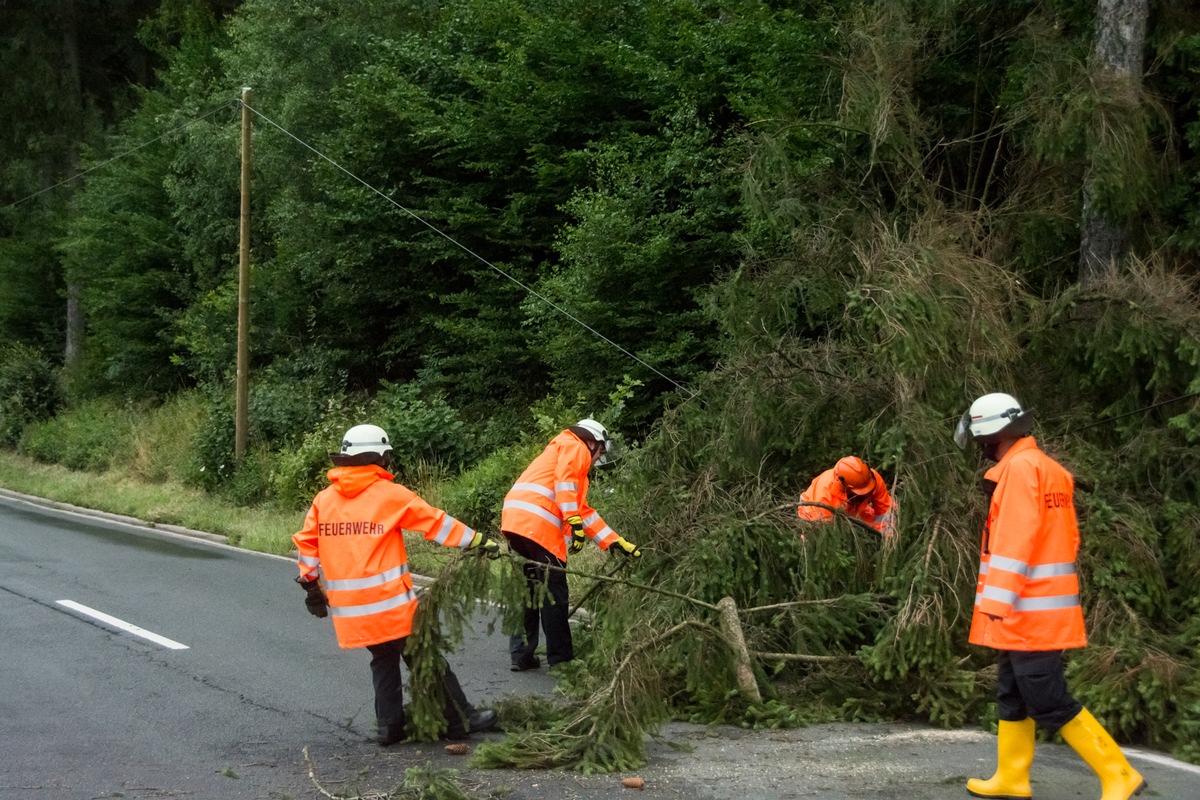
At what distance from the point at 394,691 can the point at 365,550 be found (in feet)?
2.58

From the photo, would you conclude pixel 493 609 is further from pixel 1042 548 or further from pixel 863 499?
pixel 1042 548

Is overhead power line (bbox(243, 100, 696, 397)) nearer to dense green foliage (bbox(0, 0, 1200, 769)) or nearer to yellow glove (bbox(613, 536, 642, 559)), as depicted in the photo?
dense green foliage (bbox(0, 0, 1200, 769))

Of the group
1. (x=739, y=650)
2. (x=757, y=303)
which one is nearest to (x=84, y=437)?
(x=757, y=303)

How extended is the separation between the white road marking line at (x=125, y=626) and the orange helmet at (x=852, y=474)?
4.86 m

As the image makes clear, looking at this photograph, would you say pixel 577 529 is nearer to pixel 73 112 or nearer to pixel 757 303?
pixel 757 303

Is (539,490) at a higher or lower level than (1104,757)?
higher

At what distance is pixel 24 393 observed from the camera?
30656mm

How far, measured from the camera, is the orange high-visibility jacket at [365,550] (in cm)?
585

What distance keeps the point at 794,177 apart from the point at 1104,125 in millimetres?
2276

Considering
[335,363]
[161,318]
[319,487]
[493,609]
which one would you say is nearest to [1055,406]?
[493,609]

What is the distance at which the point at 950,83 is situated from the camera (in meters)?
10.3

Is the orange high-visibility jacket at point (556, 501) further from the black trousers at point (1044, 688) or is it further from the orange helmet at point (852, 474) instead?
the black trousers at point (1044, 688)

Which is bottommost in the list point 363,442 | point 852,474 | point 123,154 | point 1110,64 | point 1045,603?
point 1045,603

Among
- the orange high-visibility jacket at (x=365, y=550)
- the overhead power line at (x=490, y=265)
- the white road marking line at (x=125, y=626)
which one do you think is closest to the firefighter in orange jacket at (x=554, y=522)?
the orange high-visibility jacket at (x=365, y=550)
